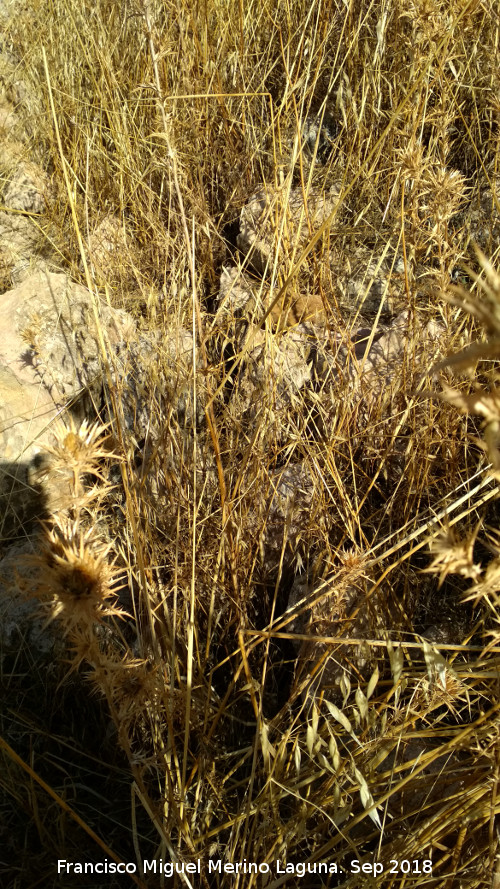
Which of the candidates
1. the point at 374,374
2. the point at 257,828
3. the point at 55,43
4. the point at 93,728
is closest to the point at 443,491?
the point at 374,374

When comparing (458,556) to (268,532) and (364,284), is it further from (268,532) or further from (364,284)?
(364,284)

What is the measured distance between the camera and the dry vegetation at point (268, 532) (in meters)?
0.84

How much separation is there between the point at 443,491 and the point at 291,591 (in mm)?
388

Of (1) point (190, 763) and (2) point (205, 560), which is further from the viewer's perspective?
(2) point (205, 560)

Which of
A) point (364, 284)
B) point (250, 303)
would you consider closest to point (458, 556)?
point (250, 303)

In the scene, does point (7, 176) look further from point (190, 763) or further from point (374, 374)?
point (190, 763)

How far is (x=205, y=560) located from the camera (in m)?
1.31

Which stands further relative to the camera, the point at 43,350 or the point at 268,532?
the point at 43,350

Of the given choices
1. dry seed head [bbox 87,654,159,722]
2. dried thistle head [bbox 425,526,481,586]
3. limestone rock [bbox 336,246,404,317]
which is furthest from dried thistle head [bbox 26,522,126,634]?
limestone rock [bbox 336,246,404,317]

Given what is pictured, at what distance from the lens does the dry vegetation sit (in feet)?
2.76

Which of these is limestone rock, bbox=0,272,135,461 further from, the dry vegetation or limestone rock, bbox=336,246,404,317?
limestone rock, bbox=336,246,404,317

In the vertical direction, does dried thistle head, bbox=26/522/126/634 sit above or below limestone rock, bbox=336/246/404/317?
above

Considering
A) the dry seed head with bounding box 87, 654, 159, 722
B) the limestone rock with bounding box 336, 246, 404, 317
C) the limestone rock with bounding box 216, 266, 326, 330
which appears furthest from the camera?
the limestone rock with bounding box 336, 246, 404, 317

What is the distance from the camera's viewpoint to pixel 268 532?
1.37 meters
